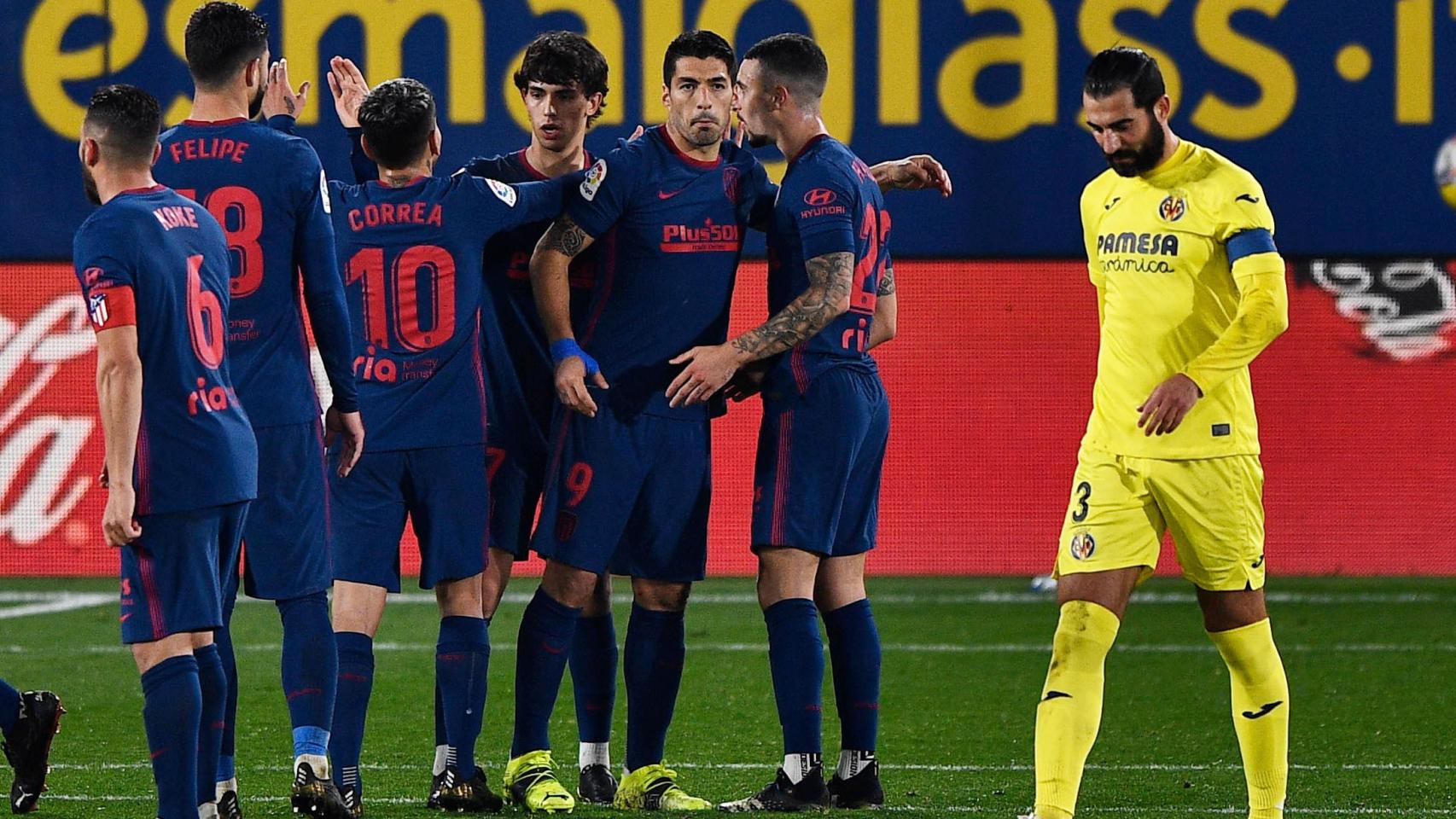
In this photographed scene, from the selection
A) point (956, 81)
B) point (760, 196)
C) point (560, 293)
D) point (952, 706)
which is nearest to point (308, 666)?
point (560, 293)

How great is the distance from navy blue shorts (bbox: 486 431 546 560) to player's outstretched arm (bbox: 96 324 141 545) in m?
1.52

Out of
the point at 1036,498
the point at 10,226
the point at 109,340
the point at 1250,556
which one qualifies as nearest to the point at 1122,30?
the point at 1036,498

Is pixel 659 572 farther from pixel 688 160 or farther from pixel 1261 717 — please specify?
pixel 1261 717

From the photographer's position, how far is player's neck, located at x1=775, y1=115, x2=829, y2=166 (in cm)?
494

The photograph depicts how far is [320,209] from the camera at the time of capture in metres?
4.54

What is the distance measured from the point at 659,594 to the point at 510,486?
1.77ft

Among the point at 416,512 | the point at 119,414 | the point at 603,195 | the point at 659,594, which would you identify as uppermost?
the point at 603,195

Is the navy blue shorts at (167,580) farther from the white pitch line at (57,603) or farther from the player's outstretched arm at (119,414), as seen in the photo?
the white pitch line at (57,603)

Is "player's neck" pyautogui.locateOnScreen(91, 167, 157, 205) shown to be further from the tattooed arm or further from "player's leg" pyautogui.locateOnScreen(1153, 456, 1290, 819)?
"player's leg" pyautogui.locateOnScreen(1153, 456, 1290, 819)

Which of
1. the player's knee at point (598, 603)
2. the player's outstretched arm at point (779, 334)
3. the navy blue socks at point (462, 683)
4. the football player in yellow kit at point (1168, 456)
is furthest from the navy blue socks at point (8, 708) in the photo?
the football player in yellow kit at point (1168, 456)

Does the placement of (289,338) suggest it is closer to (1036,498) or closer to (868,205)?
(868,205)

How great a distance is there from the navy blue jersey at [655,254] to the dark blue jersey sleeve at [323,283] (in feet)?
2.15

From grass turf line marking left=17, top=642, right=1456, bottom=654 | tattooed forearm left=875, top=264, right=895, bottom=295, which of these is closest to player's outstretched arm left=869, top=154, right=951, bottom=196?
tattooed forearm left=875, top=264, right=895, bottom=295

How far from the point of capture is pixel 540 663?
4.88m
